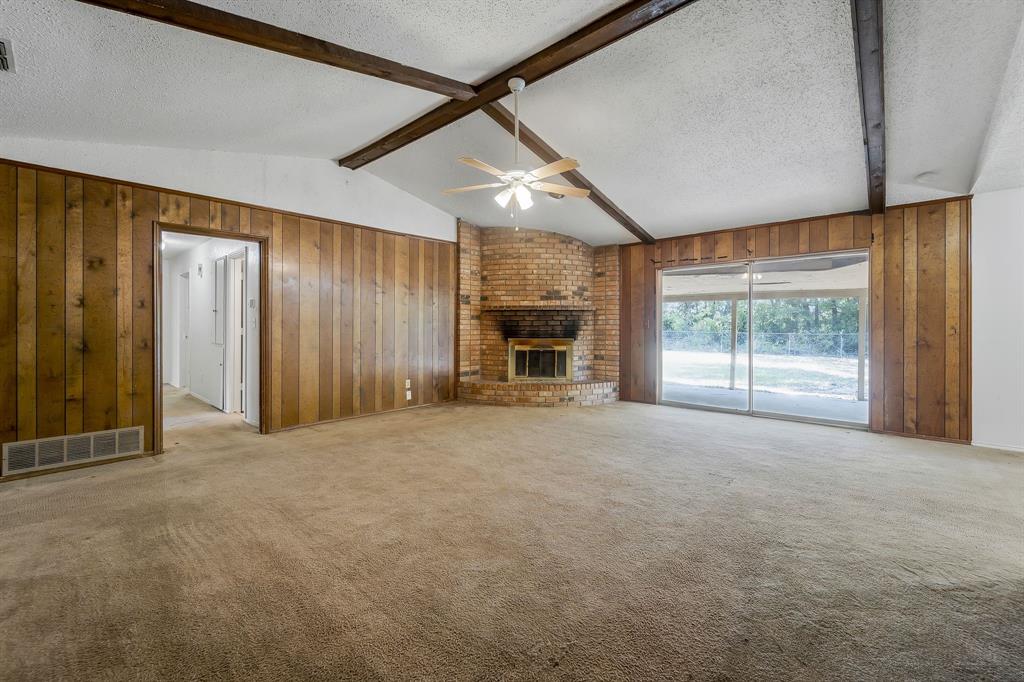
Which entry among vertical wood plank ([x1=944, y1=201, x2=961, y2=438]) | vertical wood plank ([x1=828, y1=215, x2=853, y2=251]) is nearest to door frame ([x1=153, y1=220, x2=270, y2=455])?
vertical wood plank ([x1=828, y1=215, x2=853, y2=251])

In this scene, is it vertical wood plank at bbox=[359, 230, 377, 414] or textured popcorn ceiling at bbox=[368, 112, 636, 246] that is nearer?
textured popcorn ceiling at bbox=[368, 112, 636, 246]

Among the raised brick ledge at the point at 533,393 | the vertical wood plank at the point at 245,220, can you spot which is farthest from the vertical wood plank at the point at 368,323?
the raised brick ledge at the point at 533,393

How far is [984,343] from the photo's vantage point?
4320 millimetres

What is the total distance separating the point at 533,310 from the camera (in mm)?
6750

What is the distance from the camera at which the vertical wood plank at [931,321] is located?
4.53m

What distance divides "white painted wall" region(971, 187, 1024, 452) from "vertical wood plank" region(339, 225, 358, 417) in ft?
21.3

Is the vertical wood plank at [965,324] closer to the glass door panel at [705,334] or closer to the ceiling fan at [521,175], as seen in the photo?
the glass door panel at [705,334]

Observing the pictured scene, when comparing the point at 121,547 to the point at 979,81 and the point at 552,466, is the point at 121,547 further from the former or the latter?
the point at 979,81

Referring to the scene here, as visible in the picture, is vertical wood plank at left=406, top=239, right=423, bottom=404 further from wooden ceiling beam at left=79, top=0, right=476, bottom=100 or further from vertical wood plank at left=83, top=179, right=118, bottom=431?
vertical wood plank at left=83, top=179, right=118, bottom=431

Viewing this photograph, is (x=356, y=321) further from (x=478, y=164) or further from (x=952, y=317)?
(x=952, y=317)

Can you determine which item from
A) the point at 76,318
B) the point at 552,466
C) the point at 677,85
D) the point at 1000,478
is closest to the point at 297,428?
the point at 76,318

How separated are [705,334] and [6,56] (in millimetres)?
7047

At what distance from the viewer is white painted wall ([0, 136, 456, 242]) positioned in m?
3.59

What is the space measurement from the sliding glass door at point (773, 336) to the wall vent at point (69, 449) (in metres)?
6.16
